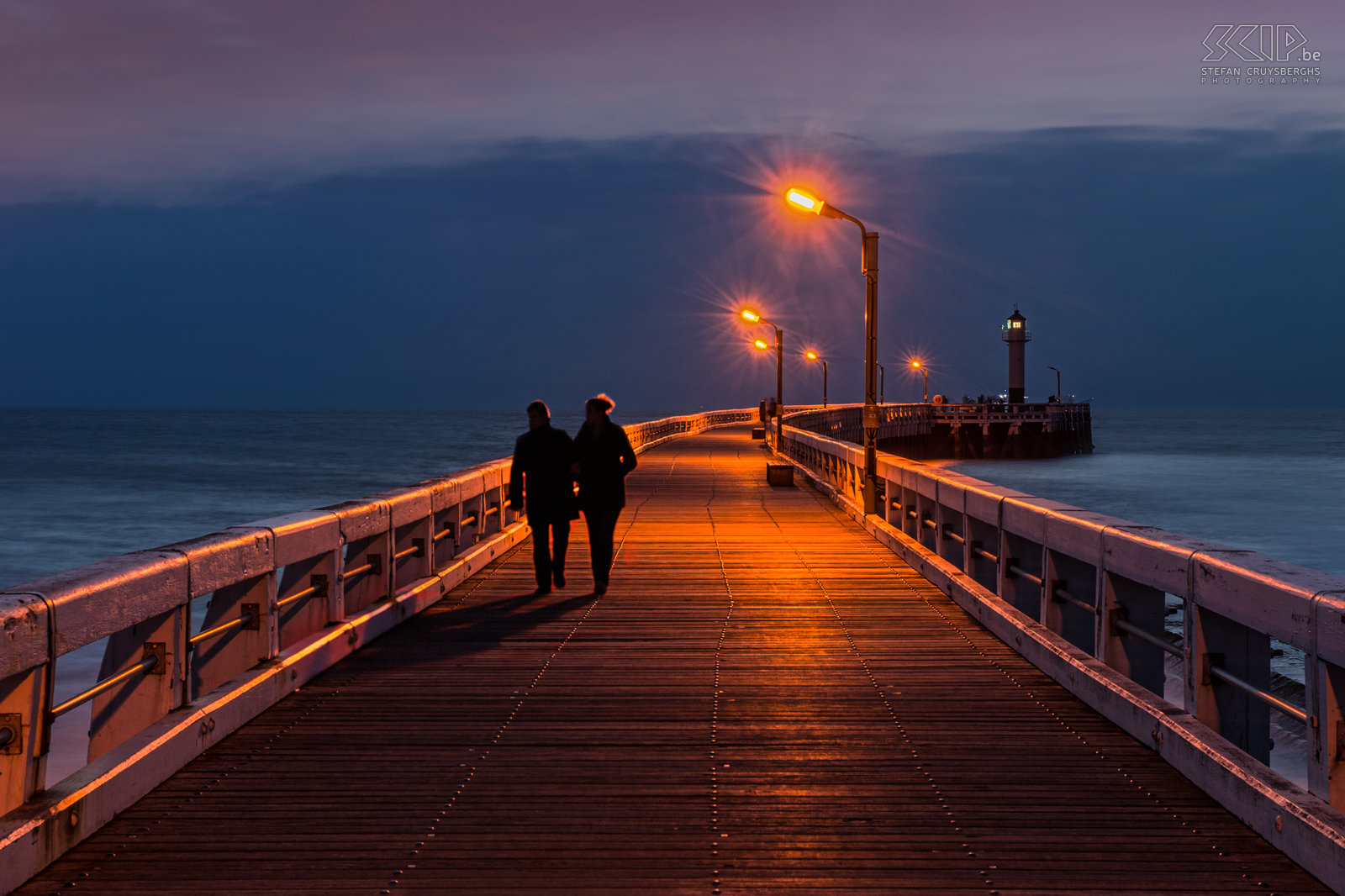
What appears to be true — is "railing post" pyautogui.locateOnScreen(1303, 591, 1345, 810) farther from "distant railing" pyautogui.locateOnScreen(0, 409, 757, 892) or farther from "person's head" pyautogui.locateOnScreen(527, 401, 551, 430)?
"person's head" pyautogui.locateOnScreen(527, 401, 551, 430)

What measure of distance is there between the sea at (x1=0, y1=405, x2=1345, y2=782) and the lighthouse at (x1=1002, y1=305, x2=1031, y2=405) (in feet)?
30.5

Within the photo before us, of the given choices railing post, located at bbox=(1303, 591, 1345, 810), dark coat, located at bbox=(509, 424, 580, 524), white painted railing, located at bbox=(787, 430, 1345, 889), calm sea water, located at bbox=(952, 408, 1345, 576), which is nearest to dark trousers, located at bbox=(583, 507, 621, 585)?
dark coat, located at bbox=(509, 424, 580, 524)

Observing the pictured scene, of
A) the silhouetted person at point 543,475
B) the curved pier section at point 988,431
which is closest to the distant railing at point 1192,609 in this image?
the silhouetted person at point 543,475

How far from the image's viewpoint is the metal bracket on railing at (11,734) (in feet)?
14.2

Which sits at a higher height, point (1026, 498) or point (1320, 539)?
point (1026, 498)

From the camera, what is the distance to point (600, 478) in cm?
1134

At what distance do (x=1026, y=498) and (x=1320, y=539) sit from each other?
55360 mm

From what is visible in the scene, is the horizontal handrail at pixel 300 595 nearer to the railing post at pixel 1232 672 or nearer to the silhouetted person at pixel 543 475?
the silhouetted person at pixel 543 475

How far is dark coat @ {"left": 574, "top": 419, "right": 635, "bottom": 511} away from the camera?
11.3m

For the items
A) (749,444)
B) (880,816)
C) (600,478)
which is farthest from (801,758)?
(749,444)

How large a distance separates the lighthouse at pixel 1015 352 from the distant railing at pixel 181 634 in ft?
401

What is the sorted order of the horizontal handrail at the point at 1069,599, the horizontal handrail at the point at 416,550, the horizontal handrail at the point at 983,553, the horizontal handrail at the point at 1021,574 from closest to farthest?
the horizontal handrail at the point at 1069,599 < the horizontal handrail at the point at 1021,574 < the horizontal handrail at the point at 983,553 < the horizontal handrail at the point at 416,550

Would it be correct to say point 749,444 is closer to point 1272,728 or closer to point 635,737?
point 1272,728

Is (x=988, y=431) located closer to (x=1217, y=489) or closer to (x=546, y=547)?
(x=1217, y=489)
